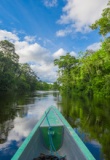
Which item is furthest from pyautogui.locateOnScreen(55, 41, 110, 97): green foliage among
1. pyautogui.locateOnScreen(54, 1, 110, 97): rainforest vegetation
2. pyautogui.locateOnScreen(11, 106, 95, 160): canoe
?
pyautogui.locateOnScreen(11, 106, 95, 160): canoe

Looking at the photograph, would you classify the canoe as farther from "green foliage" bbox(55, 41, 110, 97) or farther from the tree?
the tree

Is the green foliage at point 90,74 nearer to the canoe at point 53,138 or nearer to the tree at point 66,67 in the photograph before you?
the tree at point 66,67

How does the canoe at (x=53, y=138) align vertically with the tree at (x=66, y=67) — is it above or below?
below

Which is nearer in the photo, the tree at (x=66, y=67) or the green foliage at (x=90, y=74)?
the green foliage at (x=90, y=74)

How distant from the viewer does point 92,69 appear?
1438 inches

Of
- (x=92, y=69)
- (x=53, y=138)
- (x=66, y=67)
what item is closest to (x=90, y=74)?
(x=92, y=69)

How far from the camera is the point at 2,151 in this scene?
548cm

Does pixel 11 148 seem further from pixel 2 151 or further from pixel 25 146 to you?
pixel 25 146

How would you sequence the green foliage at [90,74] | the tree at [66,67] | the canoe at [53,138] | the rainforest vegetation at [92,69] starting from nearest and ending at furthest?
the canoe at [53,138] → the rainforest vegetation at [92,69] → the green foliage at [90,74] → the tree at [66,67]

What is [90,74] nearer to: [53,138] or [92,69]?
[92,69]

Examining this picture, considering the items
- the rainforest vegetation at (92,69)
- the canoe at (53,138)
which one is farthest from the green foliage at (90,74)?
the canoe at (53,138)

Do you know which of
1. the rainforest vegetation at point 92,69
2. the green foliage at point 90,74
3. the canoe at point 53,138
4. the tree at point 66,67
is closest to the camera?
the canoe at point 53,138

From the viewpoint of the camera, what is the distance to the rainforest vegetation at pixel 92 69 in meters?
18.2

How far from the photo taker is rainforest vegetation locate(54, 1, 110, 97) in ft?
59.9
